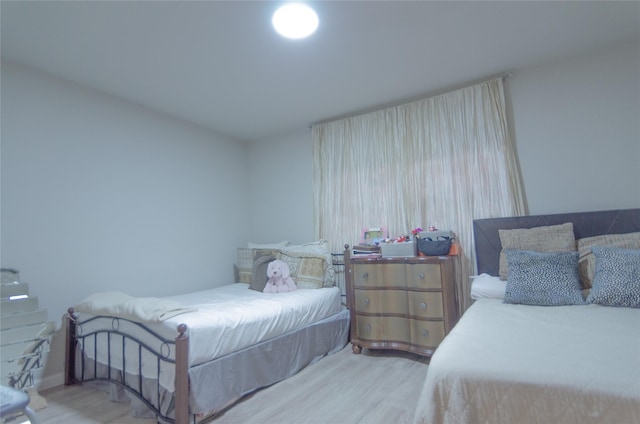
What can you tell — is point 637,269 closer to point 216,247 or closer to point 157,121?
point 216,247

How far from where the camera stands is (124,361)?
2119 millimetres

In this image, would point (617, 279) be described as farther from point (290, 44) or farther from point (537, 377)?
point (290, 44)

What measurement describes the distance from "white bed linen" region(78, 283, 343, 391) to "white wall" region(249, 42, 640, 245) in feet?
6.93

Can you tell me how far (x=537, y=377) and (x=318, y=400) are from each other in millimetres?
1466

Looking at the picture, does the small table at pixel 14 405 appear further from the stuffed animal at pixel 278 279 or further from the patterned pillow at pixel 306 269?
the patterned pillow at pixel 306 269

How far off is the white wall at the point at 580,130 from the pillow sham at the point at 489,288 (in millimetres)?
779

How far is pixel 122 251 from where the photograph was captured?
2.92 m

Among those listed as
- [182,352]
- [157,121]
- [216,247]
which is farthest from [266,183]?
[182,352]

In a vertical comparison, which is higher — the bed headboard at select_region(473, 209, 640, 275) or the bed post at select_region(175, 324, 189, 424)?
the bed headboard at select_region(473, 209, 640, 275)

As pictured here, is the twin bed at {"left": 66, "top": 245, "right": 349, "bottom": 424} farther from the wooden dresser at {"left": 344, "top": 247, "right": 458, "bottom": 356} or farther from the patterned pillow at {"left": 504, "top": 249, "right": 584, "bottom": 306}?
the patterned pillow at {"left": 504, "top": 249, "right": 584, "bottom": 306}

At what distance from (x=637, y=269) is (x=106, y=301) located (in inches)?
133

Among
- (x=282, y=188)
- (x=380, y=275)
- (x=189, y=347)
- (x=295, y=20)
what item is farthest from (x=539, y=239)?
(x=282, y=188)

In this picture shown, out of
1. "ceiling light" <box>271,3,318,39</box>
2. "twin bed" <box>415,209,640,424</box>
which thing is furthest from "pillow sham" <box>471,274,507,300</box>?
"ceiling light" <box>271,3,318,39</box>

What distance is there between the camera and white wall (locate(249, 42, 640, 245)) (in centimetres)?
241
